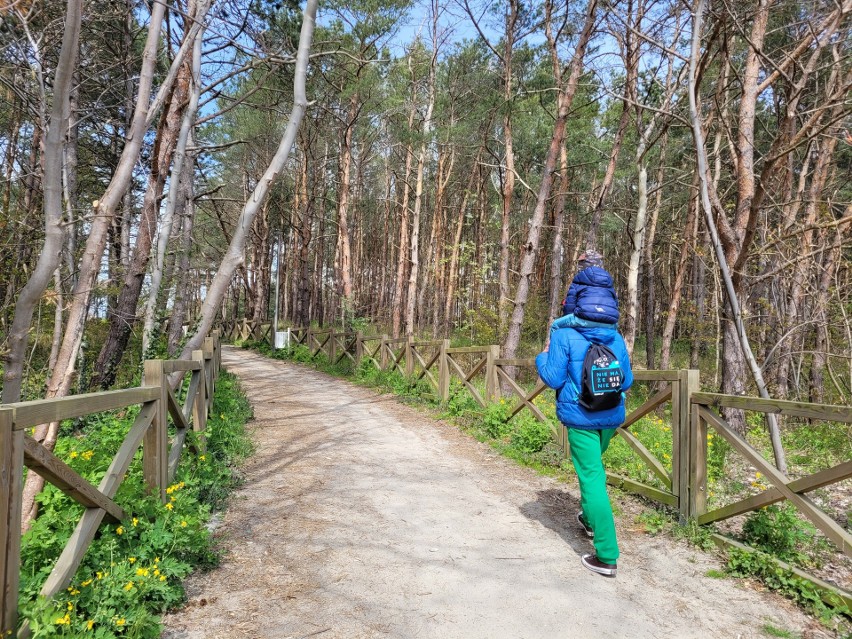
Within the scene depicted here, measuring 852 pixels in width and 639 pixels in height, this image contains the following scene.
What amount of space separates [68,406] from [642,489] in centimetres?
428

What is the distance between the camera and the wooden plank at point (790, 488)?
8.96ft

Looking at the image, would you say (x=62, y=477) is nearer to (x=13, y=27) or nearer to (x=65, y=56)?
(x=65, y=56)

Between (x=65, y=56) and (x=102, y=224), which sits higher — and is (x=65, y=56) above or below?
above

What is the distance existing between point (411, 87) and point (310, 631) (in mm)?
15966

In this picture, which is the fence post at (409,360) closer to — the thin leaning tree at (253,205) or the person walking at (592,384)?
the thin leaning tree at (253,205)

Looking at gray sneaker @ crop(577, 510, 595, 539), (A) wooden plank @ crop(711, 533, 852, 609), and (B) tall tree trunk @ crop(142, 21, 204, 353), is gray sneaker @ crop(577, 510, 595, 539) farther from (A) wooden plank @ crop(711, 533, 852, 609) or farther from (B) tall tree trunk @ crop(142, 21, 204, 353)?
(B) tall tree trunk @ crop(142, 21, 204, 353)

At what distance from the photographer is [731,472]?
597 centimetres

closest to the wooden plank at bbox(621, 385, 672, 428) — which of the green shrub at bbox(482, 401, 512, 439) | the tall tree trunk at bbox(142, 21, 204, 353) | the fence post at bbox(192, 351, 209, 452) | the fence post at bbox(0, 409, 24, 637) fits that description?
the green shrub at bbox(482, 401, 512, 439)

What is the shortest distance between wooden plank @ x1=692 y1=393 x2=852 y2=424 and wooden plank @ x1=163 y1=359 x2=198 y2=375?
394 cm

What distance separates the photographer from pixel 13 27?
5.38 m

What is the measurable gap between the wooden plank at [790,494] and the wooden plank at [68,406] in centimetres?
383

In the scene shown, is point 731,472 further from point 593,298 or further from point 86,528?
point 86,528

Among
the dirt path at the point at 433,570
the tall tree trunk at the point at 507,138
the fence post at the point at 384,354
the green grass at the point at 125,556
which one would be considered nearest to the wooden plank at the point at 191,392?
the green grass at the point at 125,556

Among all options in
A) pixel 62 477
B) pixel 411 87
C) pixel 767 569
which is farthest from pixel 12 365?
pixel 411 87
